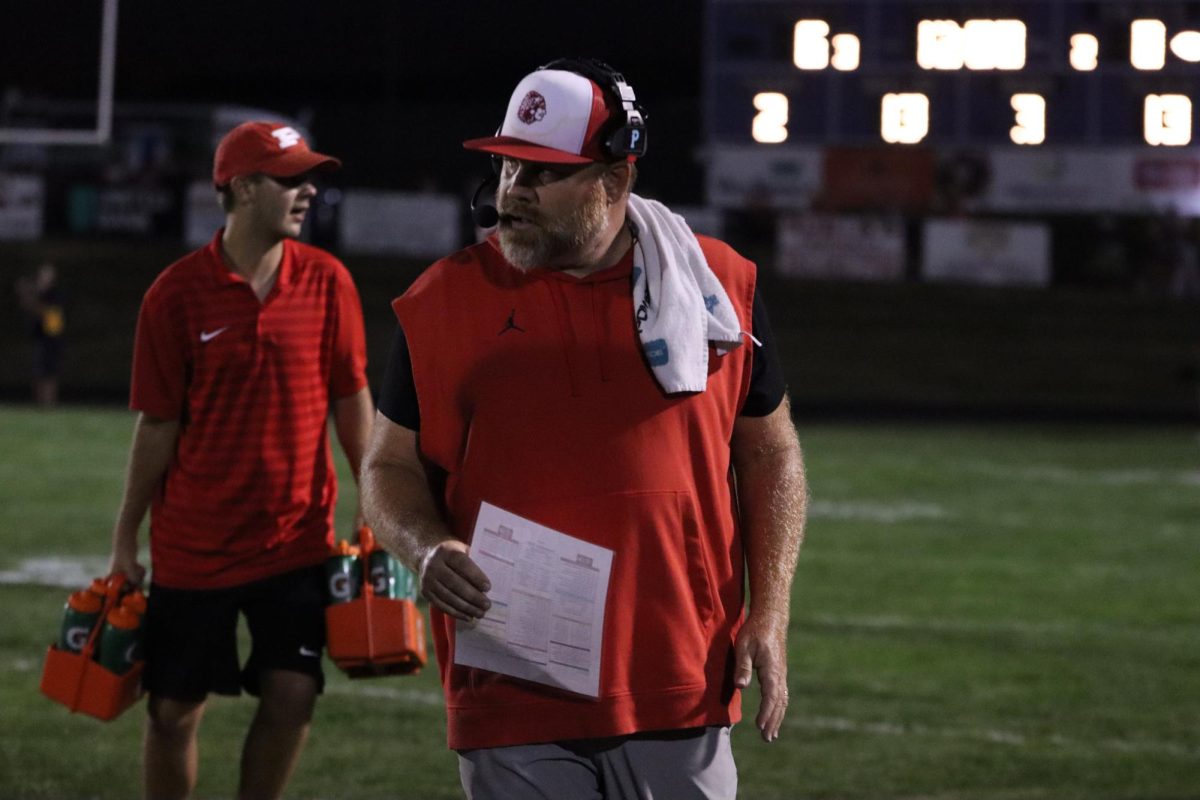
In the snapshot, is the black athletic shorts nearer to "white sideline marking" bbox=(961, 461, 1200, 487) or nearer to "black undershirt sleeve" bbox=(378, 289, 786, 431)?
"black undershirt sleeve" bbox=(378, 289, 786, 431)

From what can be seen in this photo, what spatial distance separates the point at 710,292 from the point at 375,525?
2.22 ft

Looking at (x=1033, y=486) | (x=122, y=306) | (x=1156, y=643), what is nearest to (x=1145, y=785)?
(x=1156, y=643)

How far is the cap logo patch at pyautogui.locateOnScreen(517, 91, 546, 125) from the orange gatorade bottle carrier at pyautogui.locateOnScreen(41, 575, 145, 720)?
94.5 inches

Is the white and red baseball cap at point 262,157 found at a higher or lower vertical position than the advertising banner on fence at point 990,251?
lower

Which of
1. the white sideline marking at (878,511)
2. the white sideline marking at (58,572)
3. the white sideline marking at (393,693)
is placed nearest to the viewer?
the white sideline marking at (393,693)

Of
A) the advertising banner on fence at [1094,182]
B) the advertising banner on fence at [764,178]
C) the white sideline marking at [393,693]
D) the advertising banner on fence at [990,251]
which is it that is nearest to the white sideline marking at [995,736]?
the white sideline marking at [393,693]

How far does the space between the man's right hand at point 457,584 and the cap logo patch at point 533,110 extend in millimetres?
692

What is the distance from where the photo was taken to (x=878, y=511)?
14922mm

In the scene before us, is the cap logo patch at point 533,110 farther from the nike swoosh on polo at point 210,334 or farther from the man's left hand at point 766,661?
the nike swoosh on polo at point 210,334

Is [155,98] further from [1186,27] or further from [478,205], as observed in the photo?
[478,205]

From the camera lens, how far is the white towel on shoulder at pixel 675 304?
3.24 meters

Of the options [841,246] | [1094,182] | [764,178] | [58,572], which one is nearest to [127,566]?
[58,572]

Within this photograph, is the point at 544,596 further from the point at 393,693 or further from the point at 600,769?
the point at 393,693

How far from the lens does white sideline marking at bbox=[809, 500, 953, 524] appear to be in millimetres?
14531
